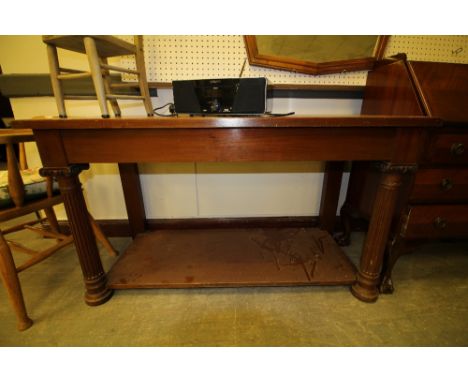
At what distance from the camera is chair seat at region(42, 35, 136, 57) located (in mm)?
783

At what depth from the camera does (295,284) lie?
0.97 meters

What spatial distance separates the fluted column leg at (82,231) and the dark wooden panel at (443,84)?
1.39 meters

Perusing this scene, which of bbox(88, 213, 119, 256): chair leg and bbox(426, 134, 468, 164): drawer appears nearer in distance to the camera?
bbox(426, 134, 468, 164): drawer

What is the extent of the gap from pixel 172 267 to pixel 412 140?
1.14m

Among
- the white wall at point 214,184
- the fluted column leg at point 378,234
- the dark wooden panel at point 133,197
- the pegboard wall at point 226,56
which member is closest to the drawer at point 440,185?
the fluted column leg at point 378,234

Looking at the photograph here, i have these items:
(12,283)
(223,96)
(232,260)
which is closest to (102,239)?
(12,283)

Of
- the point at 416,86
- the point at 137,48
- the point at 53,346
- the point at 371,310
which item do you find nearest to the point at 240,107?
the point at 137,48

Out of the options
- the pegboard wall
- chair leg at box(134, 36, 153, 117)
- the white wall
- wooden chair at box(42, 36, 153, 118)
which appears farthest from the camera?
the white wall

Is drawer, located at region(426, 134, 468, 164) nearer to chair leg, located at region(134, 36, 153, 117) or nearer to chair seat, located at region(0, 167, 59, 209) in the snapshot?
chair leg, located at region(134, 36, 153, 117)

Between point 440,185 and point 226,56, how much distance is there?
1175mm

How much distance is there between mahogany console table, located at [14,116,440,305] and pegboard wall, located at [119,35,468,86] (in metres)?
0.64

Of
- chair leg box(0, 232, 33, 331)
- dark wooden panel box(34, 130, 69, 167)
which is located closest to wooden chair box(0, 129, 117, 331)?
chair leg box(0, 232, 33, 331)

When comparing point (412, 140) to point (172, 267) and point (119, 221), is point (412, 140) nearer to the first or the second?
point (172, 267)

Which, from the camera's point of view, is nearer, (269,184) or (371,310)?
(371,310)
